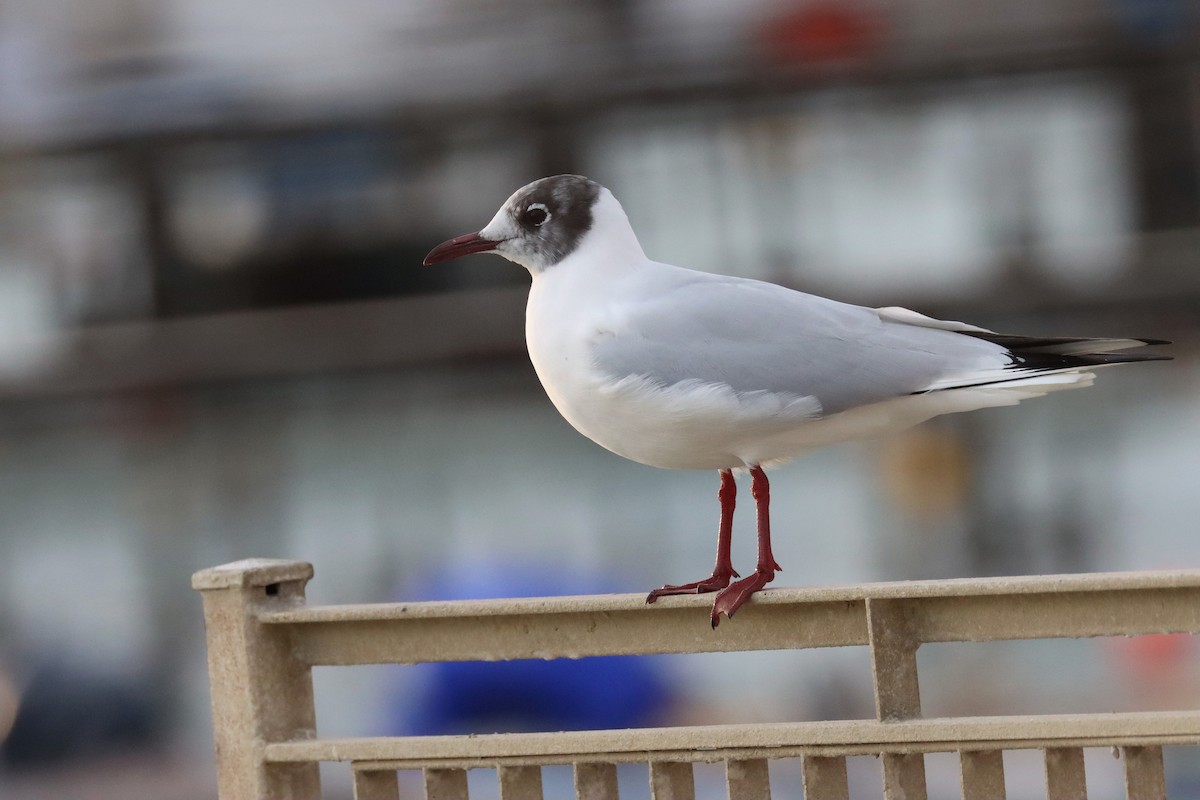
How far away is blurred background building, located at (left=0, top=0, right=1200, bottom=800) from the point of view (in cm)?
745

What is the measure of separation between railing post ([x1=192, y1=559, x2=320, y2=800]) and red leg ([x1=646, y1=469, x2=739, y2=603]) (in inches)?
22.6

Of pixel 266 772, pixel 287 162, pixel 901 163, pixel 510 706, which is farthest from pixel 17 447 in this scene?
pixel 266 772

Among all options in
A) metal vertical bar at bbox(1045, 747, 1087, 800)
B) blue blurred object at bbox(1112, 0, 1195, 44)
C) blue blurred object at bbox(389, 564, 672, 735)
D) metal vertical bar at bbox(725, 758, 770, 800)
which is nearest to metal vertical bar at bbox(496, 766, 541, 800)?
metal vertical bar at bbox(725, 758, 770, 800)

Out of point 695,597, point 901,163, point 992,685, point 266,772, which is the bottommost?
point 992,685

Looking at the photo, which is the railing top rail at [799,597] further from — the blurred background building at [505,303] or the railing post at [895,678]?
the blurred background building at [505,303]

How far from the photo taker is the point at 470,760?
217 cm

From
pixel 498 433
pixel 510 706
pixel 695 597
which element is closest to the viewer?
pixel 695 597

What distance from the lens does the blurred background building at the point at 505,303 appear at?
7.45 metres

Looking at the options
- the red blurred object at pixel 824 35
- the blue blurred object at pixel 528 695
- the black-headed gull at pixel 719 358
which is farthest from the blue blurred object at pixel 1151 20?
the black-headed gull at pixel 719 358

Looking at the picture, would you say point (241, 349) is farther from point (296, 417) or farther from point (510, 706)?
point (510, 706)

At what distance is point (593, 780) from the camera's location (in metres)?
2.12

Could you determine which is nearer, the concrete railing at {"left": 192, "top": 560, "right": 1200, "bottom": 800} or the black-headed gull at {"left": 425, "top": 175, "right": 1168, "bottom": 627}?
the concrete railing at {"left": 192, "top": 560, "right": 1200, "bottom": 800}

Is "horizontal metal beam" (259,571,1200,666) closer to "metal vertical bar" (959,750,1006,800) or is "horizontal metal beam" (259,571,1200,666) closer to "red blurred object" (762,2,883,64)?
"metal vertical bar" (959,750,1006,800)

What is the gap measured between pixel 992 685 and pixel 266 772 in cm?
567
